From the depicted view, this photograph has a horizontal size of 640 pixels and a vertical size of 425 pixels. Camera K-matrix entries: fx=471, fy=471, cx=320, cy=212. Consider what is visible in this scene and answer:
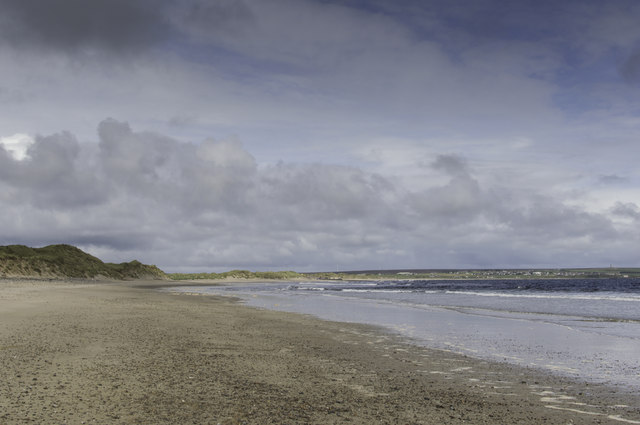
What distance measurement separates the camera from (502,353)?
16.3m

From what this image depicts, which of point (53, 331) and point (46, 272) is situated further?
point (46, 272)

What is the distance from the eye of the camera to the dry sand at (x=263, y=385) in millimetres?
8266

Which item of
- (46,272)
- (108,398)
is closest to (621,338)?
(108,398)

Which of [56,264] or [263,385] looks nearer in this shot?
[263,385]

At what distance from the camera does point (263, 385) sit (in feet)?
34.3

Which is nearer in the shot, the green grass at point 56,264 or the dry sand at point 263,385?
the dry sand at point 263,385

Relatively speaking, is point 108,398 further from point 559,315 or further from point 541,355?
point 559,315

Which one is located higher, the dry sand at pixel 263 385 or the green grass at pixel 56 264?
the green grass at pixel 56 264

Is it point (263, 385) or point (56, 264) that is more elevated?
point (56, 264)

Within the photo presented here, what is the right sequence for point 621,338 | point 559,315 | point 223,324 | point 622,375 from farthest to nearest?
point 559,315 < point 223,324 < point 621,338 < point 622,375

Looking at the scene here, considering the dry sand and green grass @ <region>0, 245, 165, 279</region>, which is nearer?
the dry sand

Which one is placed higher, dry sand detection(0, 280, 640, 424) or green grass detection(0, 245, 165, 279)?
green grass detection(0, 245, 165, 279)

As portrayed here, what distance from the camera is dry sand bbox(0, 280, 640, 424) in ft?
27.1

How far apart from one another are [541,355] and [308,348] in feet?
26.2
